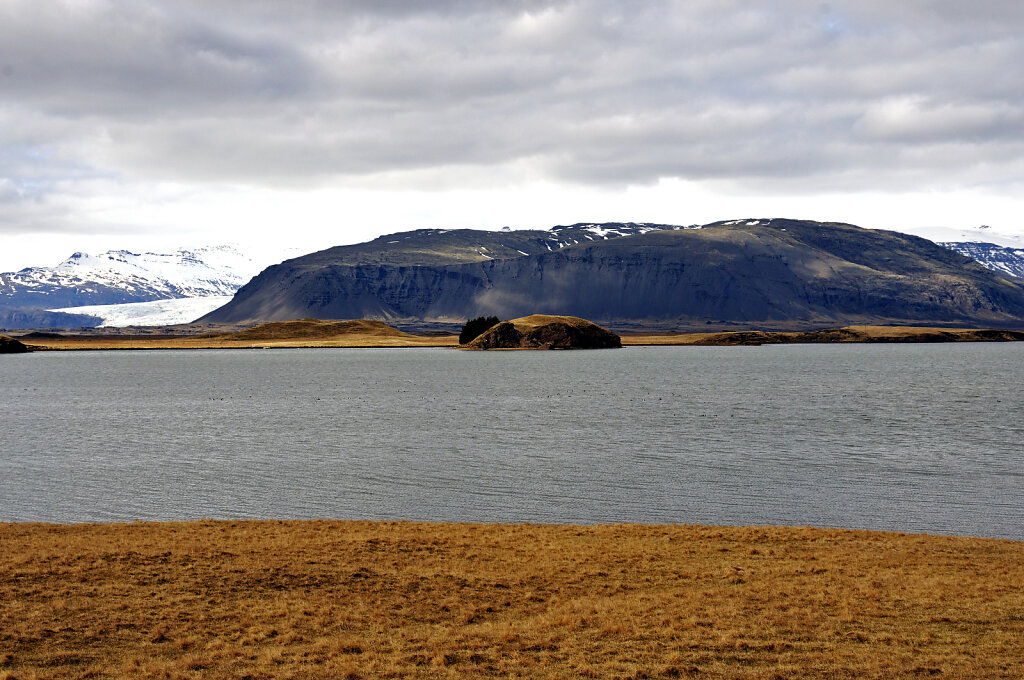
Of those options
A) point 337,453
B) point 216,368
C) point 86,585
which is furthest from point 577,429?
point 216,368

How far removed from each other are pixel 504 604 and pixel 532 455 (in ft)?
97.4

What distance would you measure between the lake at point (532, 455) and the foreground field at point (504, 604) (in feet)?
A: 22.1

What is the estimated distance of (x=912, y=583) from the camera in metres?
23.0

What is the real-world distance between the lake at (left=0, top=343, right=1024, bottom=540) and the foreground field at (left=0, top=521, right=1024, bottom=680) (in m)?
6.74

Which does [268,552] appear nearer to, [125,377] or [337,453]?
[337,453]

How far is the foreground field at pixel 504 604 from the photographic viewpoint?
1722 cm

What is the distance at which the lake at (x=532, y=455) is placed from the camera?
36719mm

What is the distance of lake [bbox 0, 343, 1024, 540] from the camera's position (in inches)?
1446

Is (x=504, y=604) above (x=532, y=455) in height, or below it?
above

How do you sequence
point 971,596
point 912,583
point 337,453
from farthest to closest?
point 337,453
point 912,583
point 971,596

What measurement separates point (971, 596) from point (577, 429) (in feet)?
143

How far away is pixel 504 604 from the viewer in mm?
21594

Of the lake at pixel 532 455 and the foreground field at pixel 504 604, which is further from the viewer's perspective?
the lake at pixel 532 455

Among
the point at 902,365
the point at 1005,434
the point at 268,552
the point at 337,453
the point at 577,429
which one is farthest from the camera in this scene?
the point at 902,365
